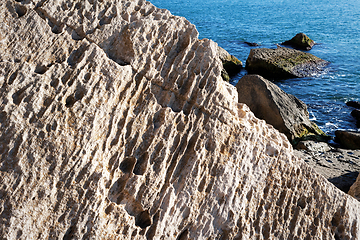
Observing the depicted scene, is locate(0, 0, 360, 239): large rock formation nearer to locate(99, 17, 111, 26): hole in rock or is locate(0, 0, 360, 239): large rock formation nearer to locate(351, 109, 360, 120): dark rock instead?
locate(99, 17, 111, 26): hole in rock

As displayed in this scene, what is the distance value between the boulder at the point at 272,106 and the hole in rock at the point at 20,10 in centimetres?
1141

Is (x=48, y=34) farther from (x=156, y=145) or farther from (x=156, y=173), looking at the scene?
(x=156, y=173)

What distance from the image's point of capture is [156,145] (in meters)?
5.66

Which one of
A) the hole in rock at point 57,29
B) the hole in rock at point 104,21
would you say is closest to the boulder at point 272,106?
the hole in rock at point 104,21

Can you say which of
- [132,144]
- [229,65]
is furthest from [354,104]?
[132,144]

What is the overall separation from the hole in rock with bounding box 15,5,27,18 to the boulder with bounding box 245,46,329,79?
930 inches

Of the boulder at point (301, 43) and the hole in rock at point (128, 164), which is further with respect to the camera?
the boulder at point (301, 43)

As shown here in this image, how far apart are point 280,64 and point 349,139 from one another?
12.7 meters

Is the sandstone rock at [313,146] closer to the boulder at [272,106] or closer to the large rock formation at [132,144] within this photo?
the boulder at [272,106]

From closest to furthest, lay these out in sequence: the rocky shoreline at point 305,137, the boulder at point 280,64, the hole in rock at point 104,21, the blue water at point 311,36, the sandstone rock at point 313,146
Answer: the hole in rock at point 104,21 < the rocky shoreline at point 305,137 < the sandstone rock at point 313,146 < the blue water at point 311,36 < the boulder at point 280,64

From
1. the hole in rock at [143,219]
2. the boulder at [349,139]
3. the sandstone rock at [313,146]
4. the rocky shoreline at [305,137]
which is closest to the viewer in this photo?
the hole in rock at [143,219]

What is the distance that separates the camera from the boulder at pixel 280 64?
1043 inches

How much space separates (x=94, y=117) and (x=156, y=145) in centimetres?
126

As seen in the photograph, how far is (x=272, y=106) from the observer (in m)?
14.6
